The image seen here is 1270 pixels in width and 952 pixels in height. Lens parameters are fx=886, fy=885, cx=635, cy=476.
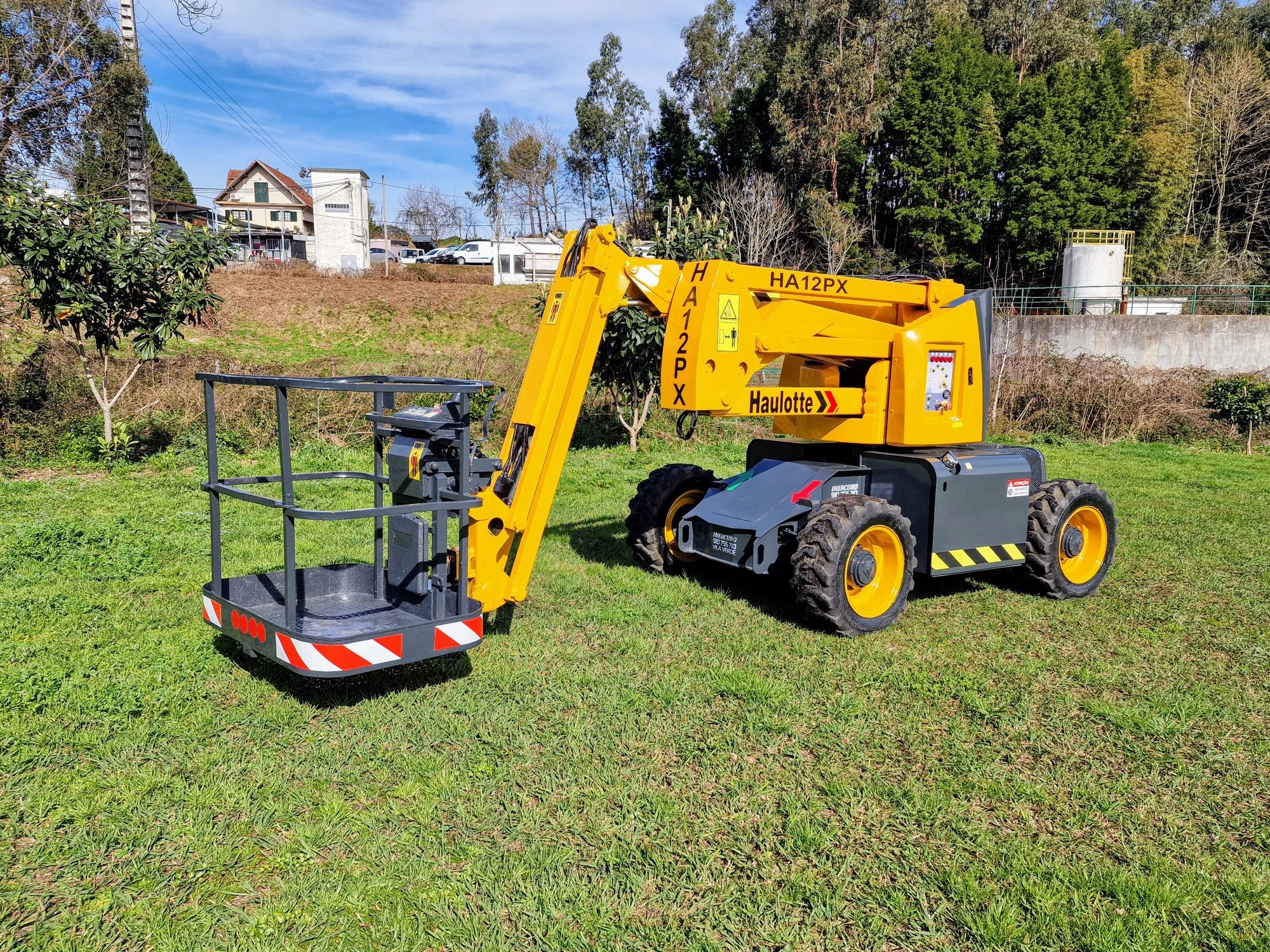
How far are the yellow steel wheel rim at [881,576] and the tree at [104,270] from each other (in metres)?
9.38

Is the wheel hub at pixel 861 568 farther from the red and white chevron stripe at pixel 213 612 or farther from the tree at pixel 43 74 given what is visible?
the tree at pixel 43 74

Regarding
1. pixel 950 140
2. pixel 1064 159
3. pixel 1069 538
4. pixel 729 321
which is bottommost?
A: pixel 1069 538

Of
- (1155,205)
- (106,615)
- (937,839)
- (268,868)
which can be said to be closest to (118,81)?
(106,615)

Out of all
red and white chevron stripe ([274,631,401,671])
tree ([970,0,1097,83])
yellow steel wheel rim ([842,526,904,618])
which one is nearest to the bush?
yellow steel wheel rim ([842,526,904,618])

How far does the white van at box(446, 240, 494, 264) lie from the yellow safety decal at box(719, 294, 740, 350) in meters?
38.6

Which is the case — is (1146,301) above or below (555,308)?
above

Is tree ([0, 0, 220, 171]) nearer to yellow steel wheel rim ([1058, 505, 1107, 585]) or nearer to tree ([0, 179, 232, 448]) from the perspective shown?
tree ([0, 179, 232, 448])

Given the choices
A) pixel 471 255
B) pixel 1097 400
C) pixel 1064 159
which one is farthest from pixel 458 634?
pixel 471 255

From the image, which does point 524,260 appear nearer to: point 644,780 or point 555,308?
point 555,308

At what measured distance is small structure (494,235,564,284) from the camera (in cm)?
3559

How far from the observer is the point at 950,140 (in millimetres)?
35344

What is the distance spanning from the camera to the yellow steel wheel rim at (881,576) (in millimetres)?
6398

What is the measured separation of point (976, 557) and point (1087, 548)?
4.76ft

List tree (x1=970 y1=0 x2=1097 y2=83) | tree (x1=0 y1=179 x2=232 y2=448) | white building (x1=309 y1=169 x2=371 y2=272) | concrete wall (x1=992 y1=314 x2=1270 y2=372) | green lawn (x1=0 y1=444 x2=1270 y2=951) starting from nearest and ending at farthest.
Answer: green lawn (x1=0 y1=444 x2=1270 y2=951), tree (x1=0 y1=179 x2=232 y2=448), concrete wall (x1=992 y1=314 x2=1270 y2=372), tree (x1=970 y1=0 x2=1097 y2=83), white building (x1=309 y1=169 x2=371 y2=272)
